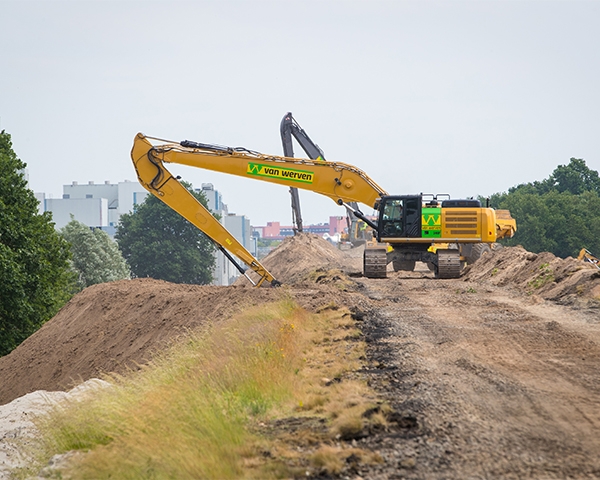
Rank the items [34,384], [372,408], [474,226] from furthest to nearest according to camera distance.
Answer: [474,226] → [34,384] → [372,408]

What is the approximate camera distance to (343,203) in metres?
29.6

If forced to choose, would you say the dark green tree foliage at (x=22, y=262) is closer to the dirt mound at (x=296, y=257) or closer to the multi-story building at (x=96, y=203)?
the dirt mound at (x=296, y=257)

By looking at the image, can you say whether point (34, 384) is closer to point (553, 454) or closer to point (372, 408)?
point (372, 408)

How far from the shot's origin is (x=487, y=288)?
1035 inches

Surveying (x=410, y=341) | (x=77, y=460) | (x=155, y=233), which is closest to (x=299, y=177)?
(x=410, y=341)

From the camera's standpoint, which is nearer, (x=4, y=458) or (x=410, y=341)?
(x=4, y=458)

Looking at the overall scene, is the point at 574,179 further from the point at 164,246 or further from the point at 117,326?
the point at 117,326

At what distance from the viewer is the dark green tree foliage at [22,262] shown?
35344mm

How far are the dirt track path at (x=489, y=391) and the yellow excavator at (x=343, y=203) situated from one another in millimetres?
10506

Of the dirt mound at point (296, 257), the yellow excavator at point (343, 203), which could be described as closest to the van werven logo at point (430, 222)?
the yellow excavator at point (343, 203)

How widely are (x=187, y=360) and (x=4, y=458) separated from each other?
334 centimetres

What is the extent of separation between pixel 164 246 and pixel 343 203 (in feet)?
213

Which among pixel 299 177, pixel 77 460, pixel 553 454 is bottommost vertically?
pixel 77 460

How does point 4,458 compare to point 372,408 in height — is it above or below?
below
